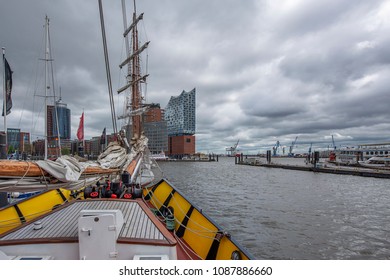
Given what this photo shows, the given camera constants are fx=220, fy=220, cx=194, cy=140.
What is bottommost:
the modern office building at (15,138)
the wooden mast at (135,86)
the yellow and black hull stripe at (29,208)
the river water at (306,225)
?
the river water at (306,225)

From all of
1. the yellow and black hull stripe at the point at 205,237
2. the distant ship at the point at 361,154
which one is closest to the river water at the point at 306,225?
the yellow and black hull stripe at the point at 205,237

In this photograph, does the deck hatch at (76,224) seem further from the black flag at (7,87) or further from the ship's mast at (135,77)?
the ship's mast at (135,77)

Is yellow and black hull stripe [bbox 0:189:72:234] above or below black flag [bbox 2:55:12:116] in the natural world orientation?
below

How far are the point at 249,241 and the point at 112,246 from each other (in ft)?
25.5

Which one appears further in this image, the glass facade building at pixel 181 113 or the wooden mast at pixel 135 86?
the glass facade building at pixel 181 113

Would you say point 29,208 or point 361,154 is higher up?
point 361,154

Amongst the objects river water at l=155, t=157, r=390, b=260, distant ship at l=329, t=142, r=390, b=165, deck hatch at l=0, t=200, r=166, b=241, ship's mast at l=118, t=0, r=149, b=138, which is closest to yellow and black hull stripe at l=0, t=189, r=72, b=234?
deck hatch at l=0, t=200, r=166, b=241

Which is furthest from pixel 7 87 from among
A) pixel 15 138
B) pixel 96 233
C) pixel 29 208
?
pixel 15 138

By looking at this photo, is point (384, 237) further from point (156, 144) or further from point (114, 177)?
point (156, 144)

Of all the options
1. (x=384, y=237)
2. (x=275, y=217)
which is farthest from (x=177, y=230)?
(x=384, y=237)

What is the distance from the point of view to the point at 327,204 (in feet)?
57.0

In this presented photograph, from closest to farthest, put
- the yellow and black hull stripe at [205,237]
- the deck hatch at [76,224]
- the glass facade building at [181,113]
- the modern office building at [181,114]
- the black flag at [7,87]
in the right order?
the deck hatch at [76,224] < the yellow and black hull stripe at [205,237] < the black flag at [7,87] < the modern office building at [181,114] < the glass facade building at [181,113]

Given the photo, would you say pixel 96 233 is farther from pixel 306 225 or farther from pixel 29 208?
pixel 306 225

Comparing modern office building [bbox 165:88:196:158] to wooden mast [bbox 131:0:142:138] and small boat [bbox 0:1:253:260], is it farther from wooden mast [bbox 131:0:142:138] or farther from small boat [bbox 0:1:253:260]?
small boat [bbox 0:1:253:260]
